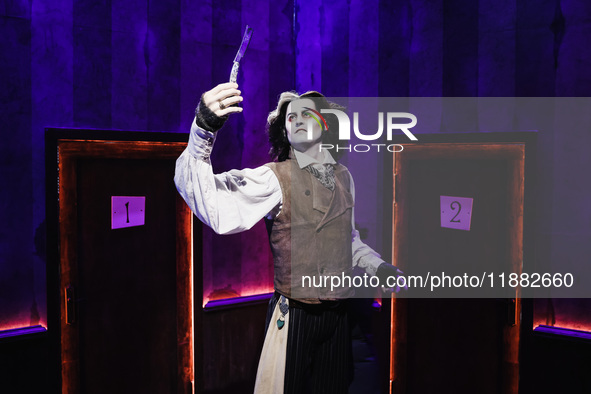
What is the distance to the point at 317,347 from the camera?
2.20 metres

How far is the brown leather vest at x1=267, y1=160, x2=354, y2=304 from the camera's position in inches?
80.8

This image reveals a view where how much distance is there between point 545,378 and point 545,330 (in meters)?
0.32

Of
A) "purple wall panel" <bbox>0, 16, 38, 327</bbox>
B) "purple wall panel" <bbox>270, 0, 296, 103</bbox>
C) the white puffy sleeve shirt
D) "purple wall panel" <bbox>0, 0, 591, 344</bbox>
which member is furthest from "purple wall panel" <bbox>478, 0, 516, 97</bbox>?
"purple wall panel" <bbox>0, 16, 38, 327</bbox>

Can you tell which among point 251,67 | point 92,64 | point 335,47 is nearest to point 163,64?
point 92,64

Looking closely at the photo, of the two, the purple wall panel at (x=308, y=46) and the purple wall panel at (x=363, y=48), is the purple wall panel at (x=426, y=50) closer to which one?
the purple wall panel at (x=363, y=48)

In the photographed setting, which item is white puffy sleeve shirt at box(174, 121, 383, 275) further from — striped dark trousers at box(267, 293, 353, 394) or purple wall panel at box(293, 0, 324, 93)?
purple wall panel at box(293, 0, 324, 93)

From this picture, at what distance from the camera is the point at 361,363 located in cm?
318

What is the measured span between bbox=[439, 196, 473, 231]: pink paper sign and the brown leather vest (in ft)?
3.80

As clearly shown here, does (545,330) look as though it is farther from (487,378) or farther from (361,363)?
(361,363)

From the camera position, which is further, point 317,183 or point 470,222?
point 470,222

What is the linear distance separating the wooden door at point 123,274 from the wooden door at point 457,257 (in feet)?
5.58

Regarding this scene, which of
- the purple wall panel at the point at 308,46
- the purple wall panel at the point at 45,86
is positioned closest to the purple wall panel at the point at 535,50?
the purple wall panel at the point at 308,46

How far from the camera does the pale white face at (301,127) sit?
2.24 meters

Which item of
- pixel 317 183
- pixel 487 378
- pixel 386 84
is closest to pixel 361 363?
pixel 487 378
